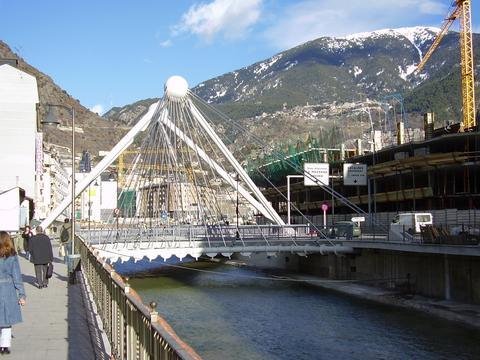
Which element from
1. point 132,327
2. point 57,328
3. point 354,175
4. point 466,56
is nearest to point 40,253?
point 57,328

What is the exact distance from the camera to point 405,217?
39.3 metres

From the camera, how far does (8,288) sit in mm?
9094

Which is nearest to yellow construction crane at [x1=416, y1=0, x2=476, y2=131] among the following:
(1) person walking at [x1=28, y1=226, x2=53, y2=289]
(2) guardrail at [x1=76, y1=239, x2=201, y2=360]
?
(1) person walking at [x1=28, y1=226, x2=53, y2=289]

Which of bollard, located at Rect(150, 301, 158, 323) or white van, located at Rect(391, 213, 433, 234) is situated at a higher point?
white van, located at Rect(391, 213, 433, 234)

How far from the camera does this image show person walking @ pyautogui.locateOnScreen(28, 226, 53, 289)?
17.9 metres

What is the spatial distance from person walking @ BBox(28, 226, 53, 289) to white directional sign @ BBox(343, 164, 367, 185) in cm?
3628

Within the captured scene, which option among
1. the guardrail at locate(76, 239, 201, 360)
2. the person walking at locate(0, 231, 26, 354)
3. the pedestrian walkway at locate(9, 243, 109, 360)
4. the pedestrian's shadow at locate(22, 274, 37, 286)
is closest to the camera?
the guardrail at locate(76, 239, 201, 360)

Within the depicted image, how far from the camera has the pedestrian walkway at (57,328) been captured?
9648 millimetres

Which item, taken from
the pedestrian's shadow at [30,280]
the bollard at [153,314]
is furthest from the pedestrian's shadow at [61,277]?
the bollard at [153,314]

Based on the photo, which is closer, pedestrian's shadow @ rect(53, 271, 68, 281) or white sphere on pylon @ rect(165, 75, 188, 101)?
pedestrian's shadow @ rect(53, 271, 68, 281)

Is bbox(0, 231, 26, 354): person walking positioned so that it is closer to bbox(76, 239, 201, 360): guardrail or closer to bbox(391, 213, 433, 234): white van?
bbox(76, 239, 201, 360): guardrail

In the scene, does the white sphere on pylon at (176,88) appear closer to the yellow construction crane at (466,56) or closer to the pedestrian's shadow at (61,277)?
the pedestrian's shadow at (61,277)

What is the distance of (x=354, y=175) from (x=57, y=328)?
1664 inches

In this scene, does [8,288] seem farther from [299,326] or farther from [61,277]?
[299,326]
